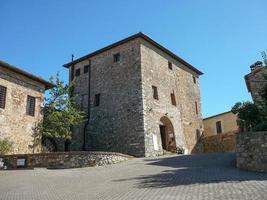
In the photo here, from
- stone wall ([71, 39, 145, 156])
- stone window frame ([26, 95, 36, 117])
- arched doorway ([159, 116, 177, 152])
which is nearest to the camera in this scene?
stone window frame ([26, 95, 36, 117])

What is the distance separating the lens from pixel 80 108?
26.5 meters

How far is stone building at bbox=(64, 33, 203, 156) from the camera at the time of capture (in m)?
22.2

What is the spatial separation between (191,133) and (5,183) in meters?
19.0

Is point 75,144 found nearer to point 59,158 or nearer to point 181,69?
point 59,158

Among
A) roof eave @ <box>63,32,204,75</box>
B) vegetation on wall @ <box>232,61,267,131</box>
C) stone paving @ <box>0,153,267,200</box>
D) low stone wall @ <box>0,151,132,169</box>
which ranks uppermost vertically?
roof eave @ <box>63,32,204,75</box>

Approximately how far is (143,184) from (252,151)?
5.28m

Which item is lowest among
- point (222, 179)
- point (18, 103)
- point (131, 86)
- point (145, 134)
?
point (222, 179)

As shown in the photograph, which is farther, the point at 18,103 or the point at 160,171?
the point at 18,103

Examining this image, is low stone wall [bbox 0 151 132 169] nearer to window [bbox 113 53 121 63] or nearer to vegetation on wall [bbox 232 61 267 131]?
vegetation on wall [bbox 232 61 267 131]

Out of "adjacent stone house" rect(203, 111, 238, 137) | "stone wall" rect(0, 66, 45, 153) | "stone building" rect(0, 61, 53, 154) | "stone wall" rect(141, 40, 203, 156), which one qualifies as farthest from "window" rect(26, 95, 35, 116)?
"adjacent stone house" rect(203, 111, 238, 137)

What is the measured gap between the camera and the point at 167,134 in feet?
81.3

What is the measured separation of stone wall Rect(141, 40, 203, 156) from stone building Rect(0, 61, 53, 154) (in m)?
7.76

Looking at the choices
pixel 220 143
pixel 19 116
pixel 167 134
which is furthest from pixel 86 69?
pixel 220 143

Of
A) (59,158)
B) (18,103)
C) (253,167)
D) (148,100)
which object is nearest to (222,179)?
(253,167)
